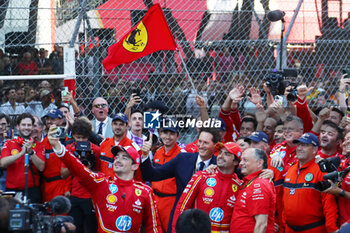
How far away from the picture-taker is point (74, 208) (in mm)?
7773

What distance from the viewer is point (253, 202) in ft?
20.8

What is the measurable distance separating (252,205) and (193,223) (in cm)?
195

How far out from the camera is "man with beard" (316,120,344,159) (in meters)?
7.58

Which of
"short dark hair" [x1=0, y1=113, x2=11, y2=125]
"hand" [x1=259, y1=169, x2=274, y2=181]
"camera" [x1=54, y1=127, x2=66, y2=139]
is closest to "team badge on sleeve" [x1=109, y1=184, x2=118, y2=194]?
"hand" [x1=259, y1=169, x2=274, y2=181]

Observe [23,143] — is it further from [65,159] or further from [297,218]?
[297,218]

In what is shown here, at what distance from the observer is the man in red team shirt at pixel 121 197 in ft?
21.6

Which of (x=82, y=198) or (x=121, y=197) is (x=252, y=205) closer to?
(x=121, y=197)

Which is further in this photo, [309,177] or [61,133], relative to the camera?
[61,133]

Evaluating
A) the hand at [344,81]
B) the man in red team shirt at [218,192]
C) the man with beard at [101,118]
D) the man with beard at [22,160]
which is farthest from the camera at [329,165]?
the man with beard at [22,160]

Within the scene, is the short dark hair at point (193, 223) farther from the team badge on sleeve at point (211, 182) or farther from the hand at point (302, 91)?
the hand at point (302, 91)

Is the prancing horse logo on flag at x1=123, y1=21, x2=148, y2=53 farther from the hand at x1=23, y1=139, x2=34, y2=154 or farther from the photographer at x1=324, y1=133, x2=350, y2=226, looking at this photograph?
the photographer at x1=324, y1=133, x2=350, y2=226

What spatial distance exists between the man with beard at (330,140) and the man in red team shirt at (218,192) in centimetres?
125

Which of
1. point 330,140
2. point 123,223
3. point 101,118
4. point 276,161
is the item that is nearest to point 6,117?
point 101,118

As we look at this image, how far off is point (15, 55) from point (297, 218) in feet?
13.0
